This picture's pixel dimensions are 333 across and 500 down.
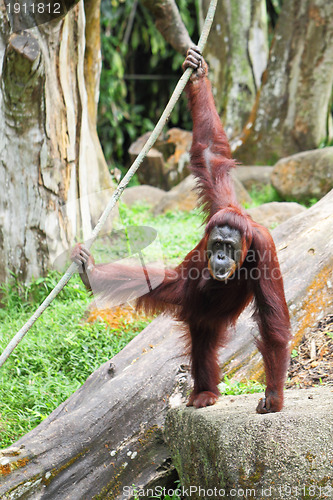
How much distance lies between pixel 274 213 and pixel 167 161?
4177 millimetres

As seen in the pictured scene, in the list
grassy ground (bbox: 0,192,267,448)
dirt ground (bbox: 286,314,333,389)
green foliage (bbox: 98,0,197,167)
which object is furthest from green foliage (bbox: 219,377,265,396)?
green foliage (bbox: 98,0,197,167)

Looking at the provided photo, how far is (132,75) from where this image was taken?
12.8 m

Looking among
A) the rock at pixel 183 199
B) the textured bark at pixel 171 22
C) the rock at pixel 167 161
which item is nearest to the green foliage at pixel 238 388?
the textured bark at pixel 171 22

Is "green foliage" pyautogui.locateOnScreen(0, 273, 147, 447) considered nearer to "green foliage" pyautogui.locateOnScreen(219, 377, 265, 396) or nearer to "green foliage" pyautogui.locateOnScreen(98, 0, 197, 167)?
"green foliage" pyautogui.locateOnScreen(219, 377, 265, 396)

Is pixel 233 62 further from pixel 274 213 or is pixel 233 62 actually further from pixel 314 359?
pixel 314 359

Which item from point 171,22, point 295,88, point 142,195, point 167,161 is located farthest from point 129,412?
point 167,161

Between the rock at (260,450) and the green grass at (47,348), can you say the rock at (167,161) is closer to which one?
the green grass at (47,348)

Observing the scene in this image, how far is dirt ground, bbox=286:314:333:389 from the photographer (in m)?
3.49

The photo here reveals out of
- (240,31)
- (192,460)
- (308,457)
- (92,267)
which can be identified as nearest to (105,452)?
(192,460)

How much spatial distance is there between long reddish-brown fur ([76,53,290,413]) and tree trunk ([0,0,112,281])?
1.71m

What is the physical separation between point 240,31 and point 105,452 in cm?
884

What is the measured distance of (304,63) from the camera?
873 centimetres

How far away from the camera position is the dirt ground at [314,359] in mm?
3486

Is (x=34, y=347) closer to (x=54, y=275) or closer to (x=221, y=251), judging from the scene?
(x=54, y=275)
